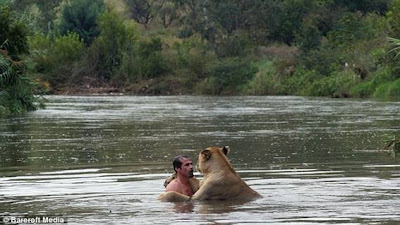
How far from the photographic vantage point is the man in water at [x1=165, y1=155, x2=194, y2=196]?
14766 mm

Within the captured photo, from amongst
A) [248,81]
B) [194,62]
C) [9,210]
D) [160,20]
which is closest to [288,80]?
[248,81]

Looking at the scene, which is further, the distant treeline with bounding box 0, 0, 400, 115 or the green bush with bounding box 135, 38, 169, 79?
the green bush with bounding box 135, 38, 169, 79

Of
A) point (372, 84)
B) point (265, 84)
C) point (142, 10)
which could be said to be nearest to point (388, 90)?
point (372, 84)

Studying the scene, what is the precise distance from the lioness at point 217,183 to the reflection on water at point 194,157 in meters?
0.23

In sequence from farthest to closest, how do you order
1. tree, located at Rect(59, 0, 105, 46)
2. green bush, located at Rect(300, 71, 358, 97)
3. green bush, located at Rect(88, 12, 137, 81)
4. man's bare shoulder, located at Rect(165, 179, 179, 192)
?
tree, located at Rect(59, 0, 105, 46)
green bush, located at Rect(88, 12, 137, 81)
green bush, located at Rect(300, 71, 358, 97)
man's bare shoulder, located at Rect(165, 179, 179, 192)

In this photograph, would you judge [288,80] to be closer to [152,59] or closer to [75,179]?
[152,59]

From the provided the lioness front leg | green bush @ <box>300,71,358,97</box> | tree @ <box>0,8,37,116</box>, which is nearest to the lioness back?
the lioness front leg

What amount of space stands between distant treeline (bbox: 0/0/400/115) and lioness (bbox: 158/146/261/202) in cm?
5657

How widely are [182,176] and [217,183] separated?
0.52m

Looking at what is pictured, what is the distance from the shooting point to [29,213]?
45.0 ft

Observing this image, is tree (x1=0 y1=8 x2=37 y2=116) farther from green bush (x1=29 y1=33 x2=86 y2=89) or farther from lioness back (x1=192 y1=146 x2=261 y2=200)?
green bush (x1=29 y1=33 x2=86 y2=89)

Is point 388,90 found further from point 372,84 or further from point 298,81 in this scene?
point 298,81

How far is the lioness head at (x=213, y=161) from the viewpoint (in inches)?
573

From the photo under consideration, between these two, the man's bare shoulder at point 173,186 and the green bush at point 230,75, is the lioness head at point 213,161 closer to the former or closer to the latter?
the man's bare shoulder at point 173,186
